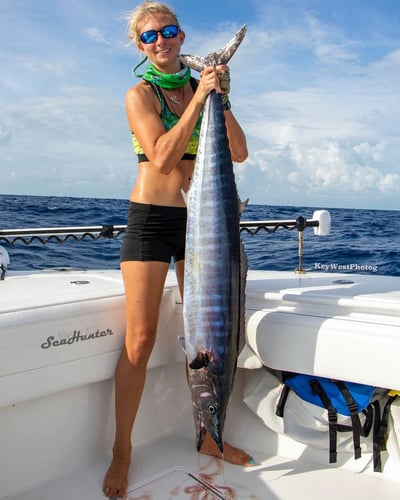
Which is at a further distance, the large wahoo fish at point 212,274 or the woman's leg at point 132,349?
the woman's leg at point 132,349

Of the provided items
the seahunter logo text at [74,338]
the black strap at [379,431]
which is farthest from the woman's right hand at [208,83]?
the black strap at [379,431]

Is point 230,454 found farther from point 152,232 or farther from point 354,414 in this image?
point 152,232

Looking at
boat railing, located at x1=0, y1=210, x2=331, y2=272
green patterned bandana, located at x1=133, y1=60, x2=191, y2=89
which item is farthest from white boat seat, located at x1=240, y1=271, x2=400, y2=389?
green patterned bandana, located at x1=133, y1=60, x2=191, y2=89

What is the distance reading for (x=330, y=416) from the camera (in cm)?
255

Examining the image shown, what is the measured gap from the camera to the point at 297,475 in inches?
102

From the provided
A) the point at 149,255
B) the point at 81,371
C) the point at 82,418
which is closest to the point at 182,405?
the point at 82,418

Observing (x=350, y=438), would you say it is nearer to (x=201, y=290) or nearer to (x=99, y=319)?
(x=201, y=290)

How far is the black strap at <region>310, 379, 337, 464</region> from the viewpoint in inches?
100

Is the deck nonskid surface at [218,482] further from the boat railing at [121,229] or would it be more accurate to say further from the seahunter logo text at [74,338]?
the boat railing at [121,229]

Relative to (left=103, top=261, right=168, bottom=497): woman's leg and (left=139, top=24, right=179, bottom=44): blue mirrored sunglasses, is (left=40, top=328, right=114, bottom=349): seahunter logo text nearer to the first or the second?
(left=103, top=261, right=168, bottom=497): woman's leg

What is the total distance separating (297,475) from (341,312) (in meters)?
0.87

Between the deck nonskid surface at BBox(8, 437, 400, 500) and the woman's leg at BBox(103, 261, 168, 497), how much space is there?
0.12 metres

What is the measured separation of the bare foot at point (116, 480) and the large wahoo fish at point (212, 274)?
508 mm

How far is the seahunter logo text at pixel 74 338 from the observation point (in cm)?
224
